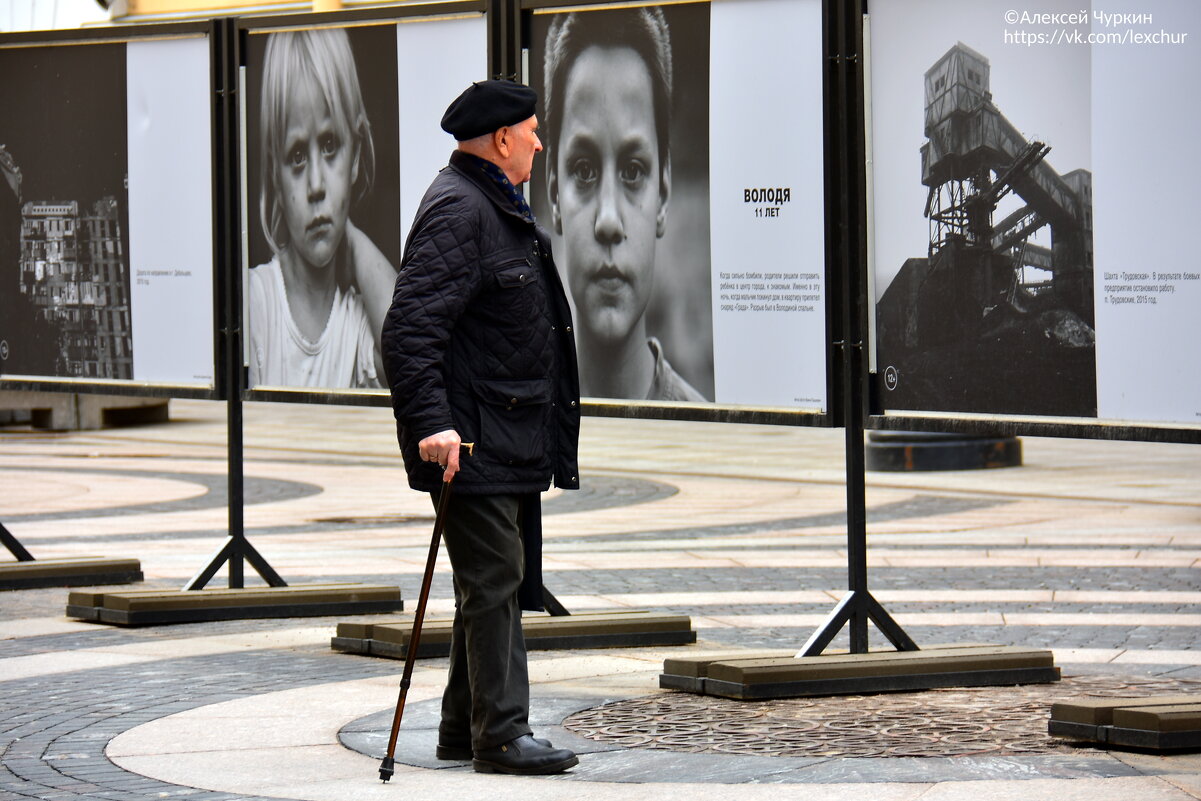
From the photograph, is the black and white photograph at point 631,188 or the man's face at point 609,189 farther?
the man's face at point 609,189

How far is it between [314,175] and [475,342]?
349cm

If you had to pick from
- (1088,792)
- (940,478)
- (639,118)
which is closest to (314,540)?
(639,118)

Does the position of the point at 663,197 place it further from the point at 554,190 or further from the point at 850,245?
the point at 850,245

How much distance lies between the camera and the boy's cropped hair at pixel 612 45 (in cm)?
761

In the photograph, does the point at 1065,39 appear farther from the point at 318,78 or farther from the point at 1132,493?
the point at 1132,493

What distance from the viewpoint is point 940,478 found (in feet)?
59.9

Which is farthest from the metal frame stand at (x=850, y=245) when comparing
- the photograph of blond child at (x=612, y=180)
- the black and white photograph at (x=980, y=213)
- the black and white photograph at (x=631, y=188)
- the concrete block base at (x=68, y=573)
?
the concrete block base at (x=68, y=573)

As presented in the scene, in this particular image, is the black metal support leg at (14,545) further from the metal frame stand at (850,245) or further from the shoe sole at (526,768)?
the shoe sole at (526,768)

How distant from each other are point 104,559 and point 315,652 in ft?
9.54

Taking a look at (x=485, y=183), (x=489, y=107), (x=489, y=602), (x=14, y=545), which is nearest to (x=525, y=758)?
(x=489, y=602)

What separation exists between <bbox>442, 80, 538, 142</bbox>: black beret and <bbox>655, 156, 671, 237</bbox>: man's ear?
180 cm

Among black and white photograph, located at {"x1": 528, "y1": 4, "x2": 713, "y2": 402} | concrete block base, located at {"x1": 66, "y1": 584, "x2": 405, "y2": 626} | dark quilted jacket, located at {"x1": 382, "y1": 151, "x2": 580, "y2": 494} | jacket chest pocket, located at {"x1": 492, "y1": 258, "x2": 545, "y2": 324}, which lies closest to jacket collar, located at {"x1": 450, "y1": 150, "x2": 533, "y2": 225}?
dark quilted jacket, located at {"x1": 382, "y1": 151, "x2": 580, "y2": 494}

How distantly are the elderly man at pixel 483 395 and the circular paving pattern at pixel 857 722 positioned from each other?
0.55 metres

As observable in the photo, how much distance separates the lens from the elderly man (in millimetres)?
5551
